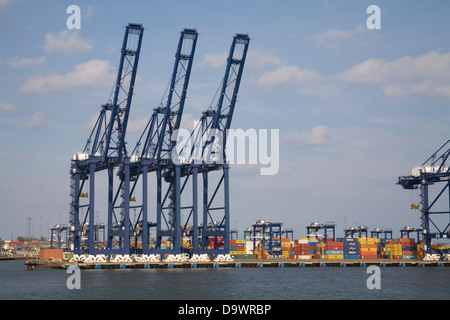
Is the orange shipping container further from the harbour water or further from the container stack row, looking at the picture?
the harbour water

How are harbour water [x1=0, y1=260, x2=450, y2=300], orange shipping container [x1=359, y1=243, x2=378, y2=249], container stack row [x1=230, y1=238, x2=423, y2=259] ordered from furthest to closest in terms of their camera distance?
orange shipping container [x1=359, y1=243, x2=378, y2=249] → container stack row [x1=230, y1=238, x2=423, y2=259] → harbour water [x1=0, y1=260, x2=450, y2=300]

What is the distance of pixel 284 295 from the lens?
169 feet

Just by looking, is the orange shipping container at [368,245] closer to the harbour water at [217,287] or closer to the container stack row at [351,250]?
the container stack row at [351,250]

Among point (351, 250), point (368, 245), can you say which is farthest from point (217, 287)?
point (368, 245)

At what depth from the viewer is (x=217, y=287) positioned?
2201 inches

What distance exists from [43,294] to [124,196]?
31.7 m

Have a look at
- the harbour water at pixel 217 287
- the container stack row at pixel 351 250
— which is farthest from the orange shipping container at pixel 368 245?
the harbour water at pixel 217 287

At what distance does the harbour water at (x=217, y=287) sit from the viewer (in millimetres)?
49531

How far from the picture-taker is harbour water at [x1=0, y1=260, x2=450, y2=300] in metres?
49.5

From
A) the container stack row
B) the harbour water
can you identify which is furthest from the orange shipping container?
the harbour water
